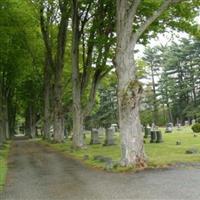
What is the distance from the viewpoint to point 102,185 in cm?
1146

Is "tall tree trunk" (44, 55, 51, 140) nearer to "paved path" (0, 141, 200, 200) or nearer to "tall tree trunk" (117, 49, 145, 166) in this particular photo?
"tall tree trunk" (117, 49, 145, 166)

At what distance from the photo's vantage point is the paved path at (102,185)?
32.4 feet

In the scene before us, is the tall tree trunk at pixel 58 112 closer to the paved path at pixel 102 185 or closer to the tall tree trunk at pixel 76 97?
the tall tree trunk at pixel 76 97

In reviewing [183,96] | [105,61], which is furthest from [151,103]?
[105,61]

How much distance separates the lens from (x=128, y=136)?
15125 millimetres

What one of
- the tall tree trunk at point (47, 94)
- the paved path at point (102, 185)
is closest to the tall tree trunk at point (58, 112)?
the tall tree trunk at point (47, 94)

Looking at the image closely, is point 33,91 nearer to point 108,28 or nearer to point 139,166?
point 108,28

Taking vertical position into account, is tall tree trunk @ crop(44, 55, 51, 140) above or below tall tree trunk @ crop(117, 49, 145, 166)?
above

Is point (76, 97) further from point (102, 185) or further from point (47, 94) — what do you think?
point (47, 94)

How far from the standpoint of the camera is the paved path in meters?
9.87

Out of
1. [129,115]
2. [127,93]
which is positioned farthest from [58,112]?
[127,93]

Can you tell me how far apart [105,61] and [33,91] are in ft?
100

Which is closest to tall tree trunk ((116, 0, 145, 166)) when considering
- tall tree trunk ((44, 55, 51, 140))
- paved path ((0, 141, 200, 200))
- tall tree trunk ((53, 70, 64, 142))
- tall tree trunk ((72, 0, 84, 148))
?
paved path ((0, 141, 200, 200))

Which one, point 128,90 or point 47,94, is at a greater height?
point 47,94
